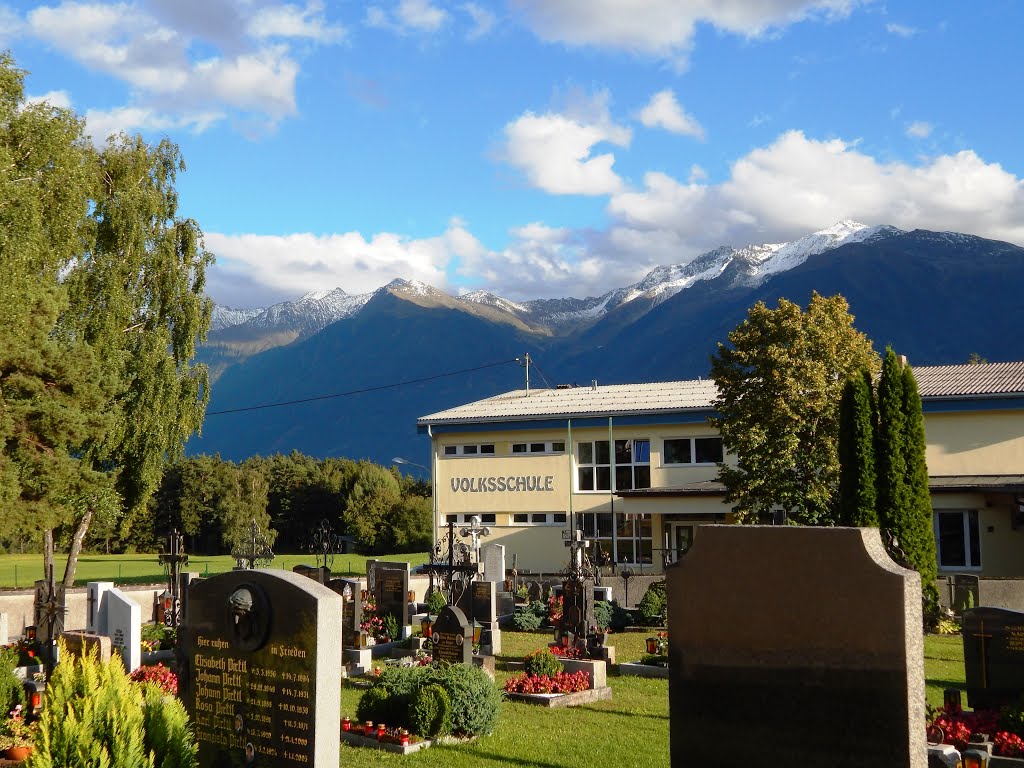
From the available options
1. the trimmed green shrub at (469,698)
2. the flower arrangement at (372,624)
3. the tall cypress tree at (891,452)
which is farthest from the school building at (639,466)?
the trimmed green shrub at (469,698)

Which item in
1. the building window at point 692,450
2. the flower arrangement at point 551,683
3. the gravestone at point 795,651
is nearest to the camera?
the gravestone at point 795,651

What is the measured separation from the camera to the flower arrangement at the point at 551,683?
14922 millimetres

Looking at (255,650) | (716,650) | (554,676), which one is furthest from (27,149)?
(716,650)

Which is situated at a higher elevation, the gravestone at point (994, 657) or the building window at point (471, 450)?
the building window at point (471, 450)

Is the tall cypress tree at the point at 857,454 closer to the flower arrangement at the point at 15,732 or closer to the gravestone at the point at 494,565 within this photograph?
the gravestone at the point at 494,565

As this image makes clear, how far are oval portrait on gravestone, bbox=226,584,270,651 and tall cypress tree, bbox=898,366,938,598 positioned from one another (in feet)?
61.1

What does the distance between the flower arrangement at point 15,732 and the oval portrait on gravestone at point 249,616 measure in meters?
4.01

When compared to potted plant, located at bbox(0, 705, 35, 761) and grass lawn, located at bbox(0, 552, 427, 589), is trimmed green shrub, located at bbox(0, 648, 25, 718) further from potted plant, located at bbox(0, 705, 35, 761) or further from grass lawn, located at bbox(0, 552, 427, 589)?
grass lawn, located at bbox(0, 552, 427, 589)

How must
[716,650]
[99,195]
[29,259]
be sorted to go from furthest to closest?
[99,195] → [29,259] → [716,650]

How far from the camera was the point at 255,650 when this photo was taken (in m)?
8.72

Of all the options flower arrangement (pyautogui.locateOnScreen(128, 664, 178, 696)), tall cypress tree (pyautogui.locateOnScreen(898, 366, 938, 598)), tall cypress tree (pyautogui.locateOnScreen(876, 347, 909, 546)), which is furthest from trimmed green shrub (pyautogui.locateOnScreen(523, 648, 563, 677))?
tall cypress tree (pyautogui.locateOnScreen(898, 366, 938, 598))

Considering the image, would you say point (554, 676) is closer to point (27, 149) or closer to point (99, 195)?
point (27, 149)

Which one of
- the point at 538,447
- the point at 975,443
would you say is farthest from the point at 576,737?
the point at 538,447

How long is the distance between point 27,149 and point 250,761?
21041 mm
